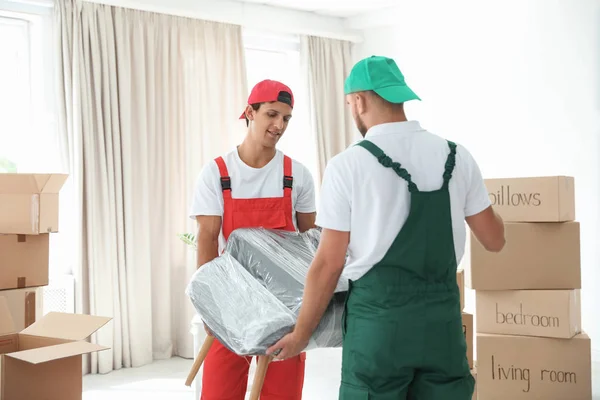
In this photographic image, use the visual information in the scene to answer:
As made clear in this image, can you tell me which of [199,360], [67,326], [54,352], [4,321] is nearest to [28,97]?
[4,321]

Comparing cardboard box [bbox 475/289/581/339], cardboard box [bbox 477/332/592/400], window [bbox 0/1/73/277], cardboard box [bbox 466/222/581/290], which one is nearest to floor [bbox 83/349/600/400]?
cardboard box [bbox 477/332/592/400]

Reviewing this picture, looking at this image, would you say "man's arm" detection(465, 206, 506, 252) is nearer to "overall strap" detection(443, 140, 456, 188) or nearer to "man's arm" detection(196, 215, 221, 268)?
"overall strap" detection(443, 140, 456, 188)

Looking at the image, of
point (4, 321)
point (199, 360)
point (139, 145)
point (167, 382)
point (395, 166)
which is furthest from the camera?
point (139, 145)

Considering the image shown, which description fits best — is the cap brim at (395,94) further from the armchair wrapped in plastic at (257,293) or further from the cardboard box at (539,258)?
the cardboard box at (539,258)

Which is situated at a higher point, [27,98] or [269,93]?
[27,98]

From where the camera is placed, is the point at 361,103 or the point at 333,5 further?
the point at 333,5

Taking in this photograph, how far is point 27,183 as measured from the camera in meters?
2.93

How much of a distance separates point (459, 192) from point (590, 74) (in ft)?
10.3

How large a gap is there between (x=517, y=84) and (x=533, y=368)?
208cm

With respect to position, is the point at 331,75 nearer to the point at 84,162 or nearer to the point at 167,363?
the point at 84,162

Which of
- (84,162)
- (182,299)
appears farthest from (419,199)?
(182,299)

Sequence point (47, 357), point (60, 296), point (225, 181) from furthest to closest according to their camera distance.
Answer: point (60, 296), point (225, 181), point (47, 357)

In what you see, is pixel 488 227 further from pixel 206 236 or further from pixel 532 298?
pixel 532 298

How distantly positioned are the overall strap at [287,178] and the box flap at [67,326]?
28.4 inches
